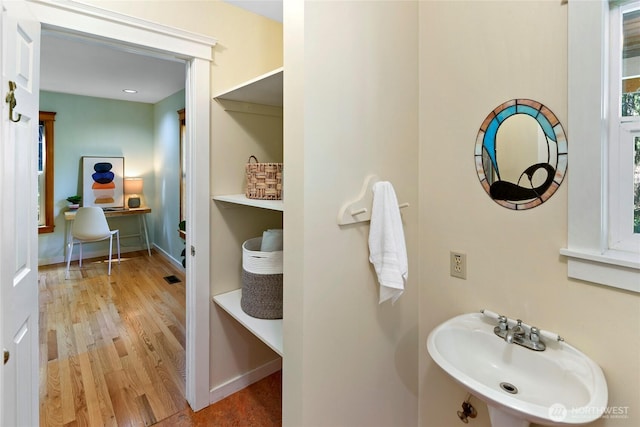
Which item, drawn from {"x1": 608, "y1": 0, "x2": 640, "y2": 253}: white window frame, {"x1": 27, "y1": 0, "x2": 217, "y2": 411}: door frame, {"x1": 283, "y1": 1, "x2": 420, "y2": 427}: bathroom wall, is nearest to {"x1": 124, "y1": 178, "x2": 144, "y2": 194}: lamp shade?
{"x1": 27, "y1": 0, "x2": 217, "y2": 411}: door frame

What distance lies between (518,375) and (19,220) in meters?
1.88

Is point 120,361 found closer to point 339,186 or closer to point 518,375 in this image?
point 339,186

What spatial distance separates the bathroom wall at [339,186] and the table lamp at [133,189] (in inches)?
195

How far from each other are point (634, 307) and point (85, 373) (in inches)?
119

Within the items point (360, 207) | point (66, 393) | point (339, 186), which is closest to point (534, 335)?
point (360, 207)

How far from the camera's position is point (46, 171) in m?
4.58

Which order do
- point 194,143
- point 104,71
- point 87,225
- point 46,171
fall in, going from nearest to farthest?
point 194,143 → point 104,71 → point 87,225 → point 46,171

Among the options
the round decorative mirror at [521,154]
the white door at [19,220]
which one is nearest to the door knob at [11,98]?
the white door at [19,220]

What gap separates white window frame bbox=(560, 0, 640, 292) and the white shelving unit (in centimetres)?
106

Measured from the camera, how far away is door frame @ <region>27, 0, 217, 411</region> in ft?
5.08

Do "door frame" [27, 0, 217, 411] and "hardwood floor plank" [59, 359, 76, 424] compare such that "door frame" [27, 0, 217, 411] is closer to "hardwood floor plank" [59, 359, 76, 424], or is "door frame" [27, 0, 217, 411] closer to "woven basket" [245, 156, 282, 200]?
"woven basket" [245, 156, 282, 200]

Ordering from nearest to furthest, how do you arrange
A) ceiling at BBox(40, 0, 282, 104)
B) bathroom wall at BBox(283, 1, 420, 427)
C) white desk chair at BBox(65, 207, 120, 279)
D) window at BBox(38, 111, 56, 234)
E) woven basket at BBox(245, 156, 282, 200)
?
bathroom wall at BBox(283, 1, 420, 427)
woven basket at BBox(245, 156, 282, 200)
ceiling at BBox(40, 0, 282, 104)
white desk chair at BBox(65, 207, 120, 279)
window at BBox(38, 111, 56, 234)

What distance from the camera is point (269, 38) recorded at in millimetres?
2074

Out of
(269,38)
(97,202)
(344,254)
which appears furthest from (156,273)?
(344,254)
